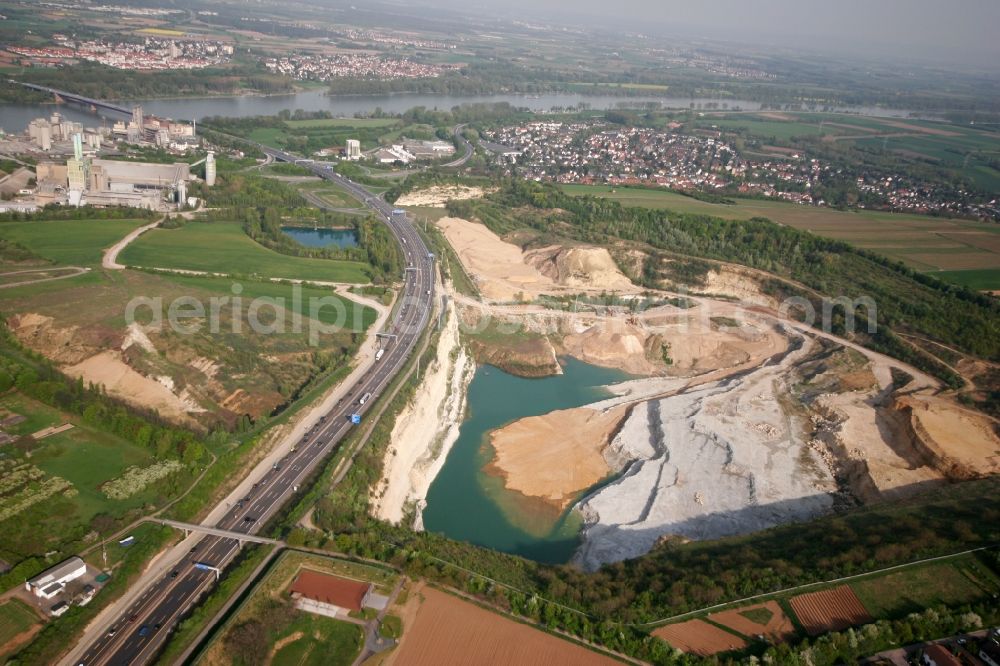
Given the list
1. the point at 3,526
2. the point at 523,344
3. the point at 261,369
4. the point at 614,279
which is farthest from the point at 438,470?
the point at 614,279

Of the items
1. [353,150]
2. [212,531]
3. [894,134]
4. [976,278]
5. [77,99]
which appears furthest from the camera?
[894,134]

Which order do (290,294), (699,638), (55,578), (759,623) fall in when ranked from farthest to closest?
(290,294)
(759,623)
(699,638)
(55,578)

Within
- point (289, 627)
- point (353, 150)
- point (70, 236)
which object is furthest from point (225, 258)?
point (353, 150)

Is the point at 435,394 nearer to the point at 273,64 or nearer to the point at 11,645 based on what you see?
the point at 11,645

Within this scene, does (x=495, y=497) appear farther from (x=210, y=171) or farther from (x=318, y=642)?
(x=210, y=171)

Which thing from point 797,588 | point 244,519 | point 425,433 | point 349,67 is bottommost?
point 425,433

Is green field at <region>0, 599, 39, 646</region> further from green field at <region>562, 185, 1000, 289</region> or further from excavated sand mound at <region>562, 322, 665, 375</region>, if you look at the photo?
green field at <region>562, 185, 1000, 289</region>
